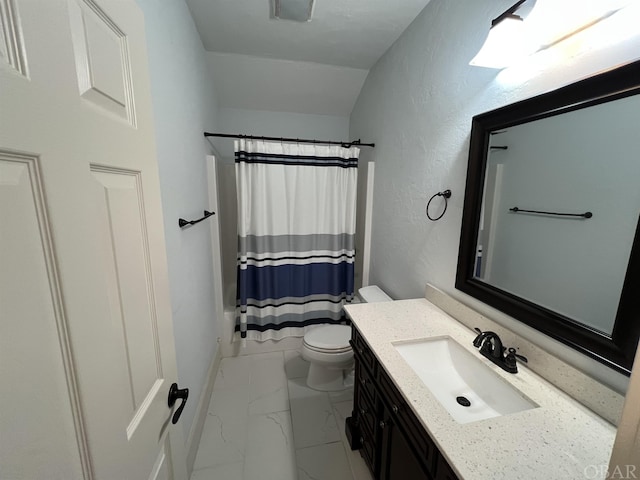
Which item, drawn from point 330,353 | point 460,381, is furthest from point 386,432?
point 330,353

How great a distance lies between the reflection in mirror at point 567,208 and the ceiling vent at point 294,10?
1.28 meters

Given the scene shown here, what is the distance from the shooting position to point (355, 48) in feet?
6.40

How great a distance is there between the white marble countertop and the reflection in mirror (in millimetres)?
271

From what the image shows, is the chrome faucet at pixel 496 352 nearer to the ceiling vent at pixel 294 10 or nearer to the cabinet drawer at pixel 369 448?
the cabinet drawer at pixel 369 448

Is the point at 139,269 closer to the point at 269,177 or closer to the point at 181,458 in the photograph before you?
the point at 181,458

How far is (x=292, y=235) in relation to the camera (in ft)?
7.33

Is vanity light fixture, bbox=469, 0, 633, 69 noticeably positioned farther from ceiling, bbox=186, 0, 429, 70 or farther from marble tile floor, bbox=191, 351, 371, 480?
marble tile floor, bbox=191, 351, 371, 480

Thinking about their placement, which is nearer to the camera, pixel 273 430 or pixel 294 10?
pixel 294 10

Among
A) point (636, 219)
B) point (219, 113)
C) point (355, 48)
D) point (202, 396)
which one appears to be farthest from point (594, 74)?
point (219, 113)

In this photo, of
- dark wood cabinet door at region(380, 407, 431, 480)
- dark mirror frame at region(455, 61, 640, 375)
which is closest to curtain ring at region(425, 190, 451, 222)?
dark mirror frame at region(455, 61, 640, 375)

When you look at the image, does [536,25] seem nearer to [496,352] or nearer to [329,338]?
[496,352]

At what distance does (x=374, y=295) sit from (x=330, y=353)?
0.54m

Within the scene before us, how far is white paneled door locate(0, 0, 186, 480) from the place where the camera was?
1.03 ft

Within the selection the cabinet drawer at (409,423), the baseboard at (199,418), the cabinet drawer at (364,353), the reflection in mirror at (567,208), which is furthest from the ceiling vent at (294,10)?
the baseboard at (199,418)
